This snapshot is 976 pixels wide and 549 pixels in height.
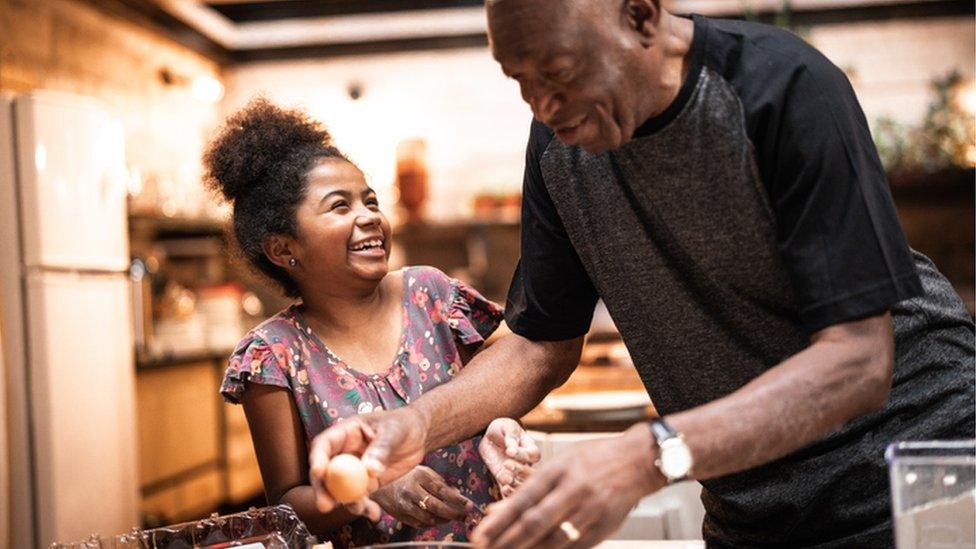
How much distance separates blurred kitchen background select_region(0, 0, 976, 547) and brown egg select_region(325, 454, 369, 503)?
1247mm

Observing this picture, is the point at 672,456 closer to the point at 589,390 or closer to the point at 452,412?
the point at 452,412

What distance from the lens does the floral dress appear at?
1.74 meters

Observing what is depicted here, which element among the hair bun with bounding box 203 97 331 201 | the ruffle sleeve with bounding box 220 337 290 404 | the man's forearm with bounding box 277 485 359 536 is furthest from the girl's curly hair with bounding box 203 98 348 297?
the man's forearm with bounding box 277 485 359 536

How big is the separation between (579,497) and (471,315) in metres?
1.08

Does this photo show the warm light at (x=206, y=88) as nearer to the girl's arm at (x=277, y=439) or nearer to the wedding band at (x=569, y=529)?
the girl's arm at (x=277, y=439)

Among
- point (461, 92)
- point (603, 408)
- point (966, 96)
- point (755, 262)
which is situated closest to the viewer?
point (755, 262)

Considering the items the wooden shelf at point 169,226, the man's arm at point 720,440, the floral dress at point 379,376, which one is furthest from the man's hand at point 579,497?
the wooden shelf at point 169,226

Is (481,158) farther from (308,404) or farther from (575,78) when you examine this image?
(575,78)

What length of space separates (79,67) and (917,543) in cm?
574

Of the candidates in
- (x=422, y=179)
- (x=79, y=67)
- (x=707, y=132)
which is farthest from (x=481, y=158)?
(x=707, y=132)

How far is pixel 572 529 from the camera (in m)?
0.94

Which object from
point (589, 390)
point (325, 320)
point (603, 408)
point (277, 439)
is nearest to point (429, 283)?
point (325, 320)

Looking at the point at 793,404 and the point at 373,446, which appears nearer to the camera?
the point at 793,404

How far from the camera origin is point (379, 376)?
6.05ft
